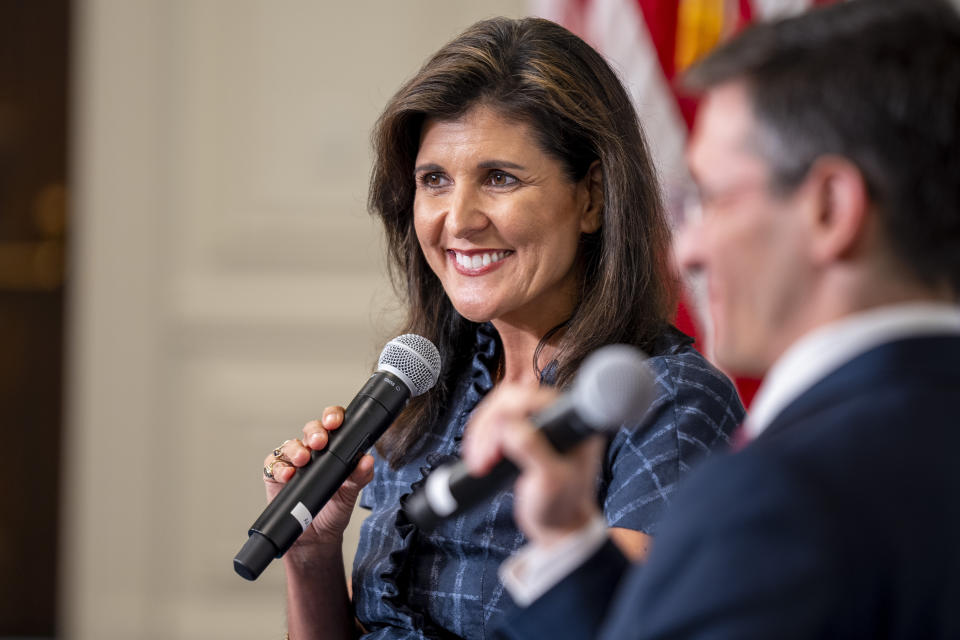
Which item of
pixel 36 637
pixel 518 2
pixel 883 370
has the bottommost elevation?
pixel 36 637

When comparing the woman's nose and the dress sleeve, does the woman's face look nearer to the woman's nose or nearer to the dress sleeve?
the woman's nose

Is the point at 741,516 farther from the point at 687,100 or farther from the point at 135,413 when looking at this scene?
the point at 135,413

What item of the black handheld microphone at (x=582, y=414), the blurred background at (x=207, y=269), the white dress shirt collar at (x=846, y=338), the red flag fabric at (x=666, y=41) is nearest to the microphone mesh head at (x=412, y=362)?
the black handheld microphone at (x=582, y=414)

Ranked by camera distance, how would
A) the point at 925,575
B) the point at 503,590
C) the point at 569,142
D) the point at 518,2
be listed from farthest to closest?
the point at 518,2 → the point at 569,142 → the point at 503,590 → the point at 925,575

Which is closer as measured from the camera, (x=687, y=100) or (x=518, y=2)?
(x=687, y=100)

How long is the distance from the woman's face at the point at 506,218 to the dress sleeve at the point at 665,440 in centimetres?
24

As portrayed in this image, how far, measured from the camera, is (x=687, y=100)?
2.95m

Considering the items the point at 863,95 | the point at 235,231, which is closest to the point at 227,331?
the point at 235,231

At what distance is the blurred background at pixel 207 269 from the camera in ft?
13.6

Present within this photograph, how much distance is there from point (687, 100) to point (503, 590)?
5.63 ft

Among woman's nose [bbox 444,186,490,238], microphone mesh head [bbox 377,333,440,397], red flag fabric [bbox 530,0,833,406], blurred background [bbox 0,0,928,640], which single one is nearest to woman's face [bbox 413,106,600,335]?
woman's nose [bbox 444,186,490,238]

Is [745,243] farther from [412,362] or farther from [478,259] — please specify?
[478,259]

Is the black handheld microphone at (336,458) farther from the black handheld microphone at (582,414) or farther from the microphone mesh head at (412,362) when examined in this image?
the black handheld microphone at (582,414)

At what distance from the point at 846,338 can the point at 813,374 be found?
37 mm
